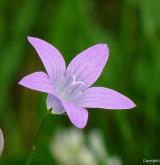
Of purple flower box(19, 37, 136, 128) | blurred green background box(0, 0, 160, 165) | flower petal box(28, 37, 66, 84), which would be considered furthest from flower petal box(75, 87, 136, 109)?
blurred green background box(0, 0, 160, 165)

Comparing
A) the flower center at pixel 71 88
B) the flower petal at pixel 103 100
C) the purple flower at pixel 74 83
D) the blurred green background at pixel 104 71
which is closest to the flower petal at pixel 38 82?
the purple flower at pixel 74 83

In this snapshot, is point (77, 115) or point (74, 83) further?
point (74, 83)

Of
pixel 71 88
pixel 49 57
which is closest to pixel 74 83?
pixel 71 88

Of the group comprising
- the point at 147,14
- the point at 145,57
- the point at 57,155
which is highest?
the point at 147,14

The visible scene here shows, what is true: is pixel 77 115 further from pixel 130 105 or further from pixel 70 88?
pixel 70 88

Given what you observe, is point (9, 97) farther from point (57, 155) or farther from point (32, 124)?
point (57, 155)

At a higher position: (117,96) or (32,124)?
(117,96)

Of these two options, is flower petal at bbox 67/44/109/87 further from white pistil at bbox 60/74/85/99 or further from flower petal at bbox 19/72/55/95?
flower petal at bbox 19/72/55/95

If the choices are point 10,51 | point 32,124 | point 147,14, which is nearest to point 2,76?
point 10,51
